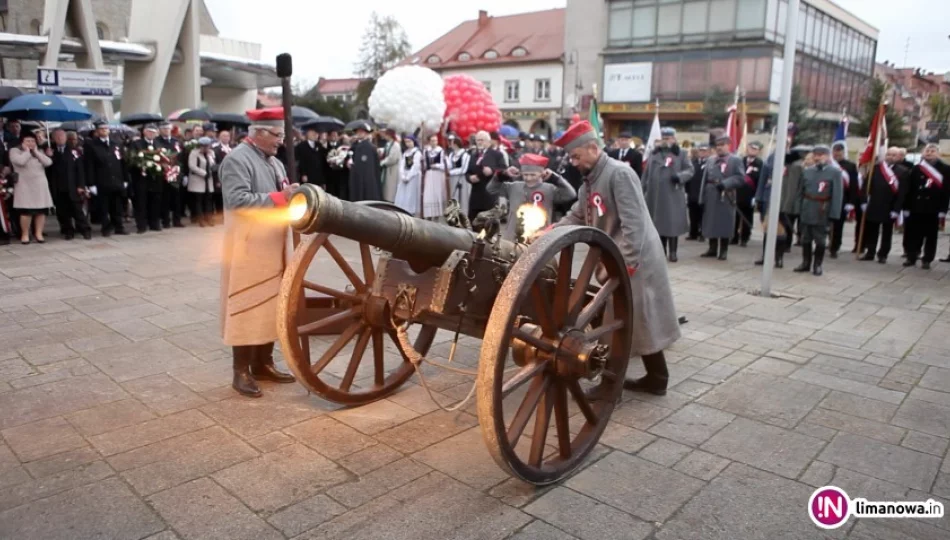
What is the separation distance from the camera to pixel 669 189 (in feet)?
32.5

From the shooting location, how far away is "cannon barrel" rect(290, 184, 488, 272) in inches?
113

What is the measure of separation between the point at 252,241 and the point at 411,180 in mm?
8573

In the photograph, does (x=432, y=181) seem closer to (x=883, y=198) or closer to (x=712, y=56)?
(x=883, y=198)

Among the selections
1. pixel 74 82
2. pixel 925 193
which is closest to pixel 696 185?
pixel 925 193

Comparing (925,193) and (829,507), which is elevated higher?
(925,193)

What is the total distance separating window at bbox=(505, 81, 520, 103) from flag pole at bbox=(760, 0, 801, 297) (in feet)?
126

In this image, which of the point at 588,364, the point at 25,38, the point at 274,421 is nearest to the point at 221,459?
the point at 274,421

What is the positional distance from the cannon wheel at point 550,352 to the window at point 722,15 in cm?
3580

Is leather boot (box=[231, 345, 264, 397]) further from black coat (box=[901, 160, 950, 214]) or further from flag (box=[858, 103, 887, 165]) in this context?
flag (box=[858, 103, 887, 165])

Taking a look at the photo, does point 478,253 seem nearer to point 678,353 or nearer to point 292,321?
point 292,321

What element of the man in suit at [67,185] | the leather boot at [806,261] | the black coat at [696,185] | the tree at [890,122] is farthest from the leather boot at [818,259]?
the tree at [890,122]

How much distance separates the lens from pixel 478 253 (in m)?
3.44

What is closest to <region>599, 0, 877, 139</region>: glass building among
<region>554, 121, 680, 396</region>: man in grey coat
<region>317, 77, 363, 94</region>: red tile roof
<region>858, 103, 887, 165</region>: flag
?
<region>858, 103, 887, 165</region>: flag

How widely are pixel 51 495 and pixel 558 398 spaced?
2420mm
